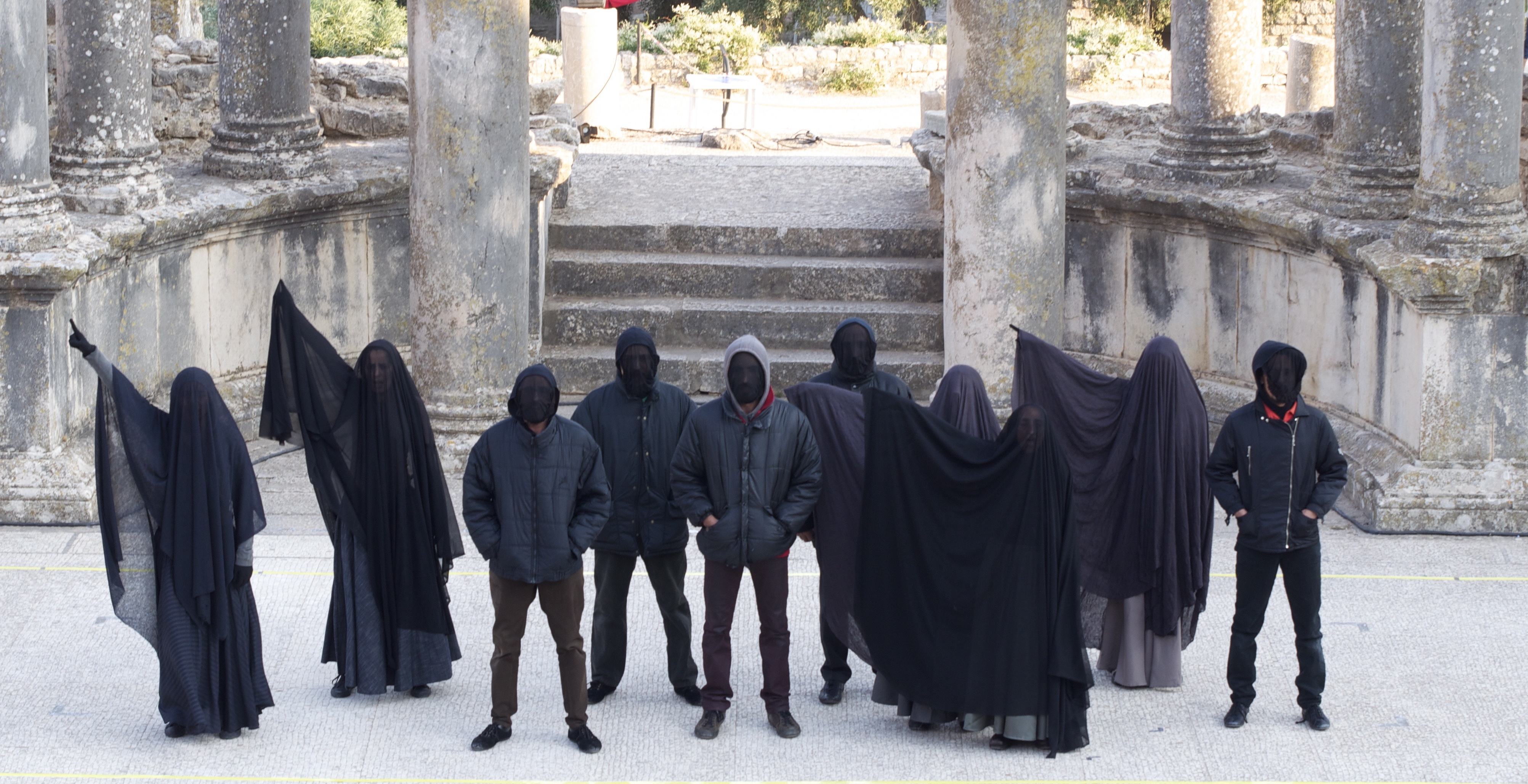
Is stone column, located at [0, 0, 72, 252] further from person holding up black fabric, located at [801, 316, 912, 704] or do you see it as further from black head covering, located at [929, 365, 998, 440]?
black head covering, located at [929, 365, 998, 440]

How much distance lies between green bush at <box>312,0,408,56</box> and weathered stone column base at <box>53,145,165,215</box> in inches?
673

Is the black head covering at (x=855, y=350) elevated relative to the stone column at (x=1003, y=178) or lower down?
lower down

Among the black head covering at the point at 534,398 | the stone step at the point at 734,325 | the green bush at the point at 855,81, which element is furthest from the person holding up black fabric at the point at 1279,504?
the green bush at the point at 855,81

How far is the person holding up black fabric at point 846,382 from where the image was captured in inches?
285

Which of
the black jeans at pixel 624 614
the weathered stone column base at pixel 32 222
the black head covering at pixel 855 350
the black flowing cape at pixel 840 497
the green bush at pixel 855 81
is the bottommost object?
the black jeans at pixel 624 614

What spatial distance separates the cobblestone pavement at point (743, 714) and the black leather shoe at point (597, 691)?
0.05 m

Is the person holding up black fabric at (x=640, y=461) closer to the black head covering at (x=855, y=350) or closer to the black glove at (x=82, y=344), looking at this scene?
the black head covering at (x=855, y=350)

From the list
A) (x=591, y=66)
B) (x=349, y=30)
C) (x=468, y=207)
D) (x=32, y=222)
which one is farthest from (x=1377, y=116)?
(x=349, y=30)

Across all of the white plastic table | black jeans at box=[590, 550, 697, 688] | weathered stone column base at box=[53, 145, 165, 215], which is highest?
the white plastic table

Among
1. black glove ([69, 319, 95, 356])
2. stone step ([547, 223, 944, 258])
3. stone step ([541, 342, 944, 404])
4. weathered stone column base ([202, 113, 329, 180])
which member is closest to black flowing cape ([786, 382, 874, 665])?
black glove ([69, 319, 95, 356])

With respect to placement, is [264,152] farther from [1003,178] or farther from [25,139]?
[1003,178]

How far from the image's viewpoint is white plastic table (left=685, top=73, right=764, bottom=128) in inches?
825

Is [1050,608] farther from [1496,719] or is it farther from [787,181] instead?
[787,181]

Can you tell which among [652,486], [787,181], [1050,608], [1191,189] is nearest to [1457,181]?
[1191,189]
